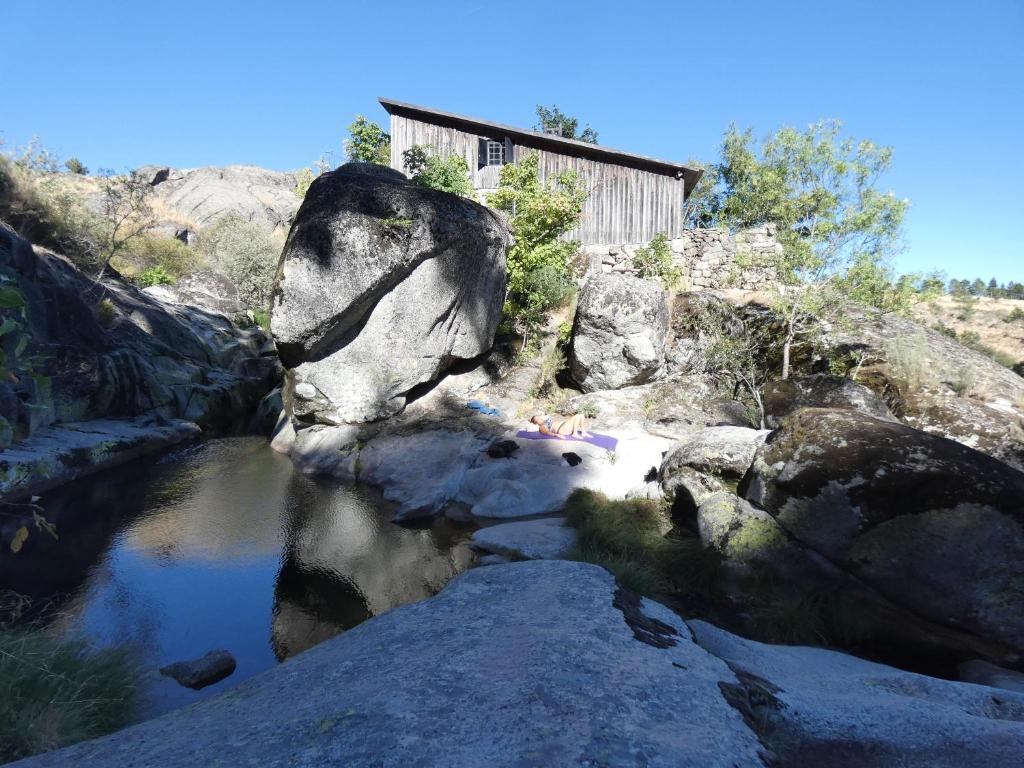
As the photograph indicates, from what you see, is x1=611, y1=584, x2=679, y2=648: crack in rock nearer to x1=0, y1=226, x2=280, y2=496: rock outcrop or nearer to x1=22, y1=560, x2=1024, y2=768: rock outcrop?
x1=22, y1=560, x2=1024, y2=768: rock outcrop

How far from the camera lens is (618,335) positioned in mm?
12930

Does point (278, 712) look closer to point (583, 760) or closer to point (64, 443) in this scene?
point (583, 760)

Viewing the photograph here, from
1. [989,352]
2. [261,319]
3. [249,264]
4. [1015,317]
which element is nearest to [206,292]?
[261,319]

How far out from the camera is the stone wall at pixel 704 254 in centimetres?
1642

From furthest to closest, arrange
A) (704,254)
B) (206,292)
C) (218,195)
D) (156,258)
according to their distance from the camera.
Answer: (218,195) < (156,258) < (206,292) < (704,254)

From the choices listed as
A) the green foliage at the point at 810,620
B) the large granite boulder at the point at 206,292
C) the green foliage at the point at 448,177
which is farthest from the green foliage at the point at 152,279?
the green foliage at the point at 810,620

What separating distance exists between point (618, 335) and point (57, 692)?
37.2ft

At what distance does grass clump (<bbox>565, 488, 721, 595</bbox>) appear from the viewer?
5.91 meters

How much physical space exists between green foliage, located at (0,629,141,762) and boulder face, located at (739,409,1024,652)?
570 centimetres

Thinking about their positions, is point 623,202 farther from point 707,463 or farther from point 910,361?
A: point 707,463

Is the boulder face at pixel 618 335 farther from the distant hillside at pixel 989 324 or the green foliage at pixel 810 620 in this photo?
the distant hillside at pixel 989 324

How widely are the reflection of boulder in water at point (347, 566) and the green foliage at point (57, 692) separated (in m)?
1.49

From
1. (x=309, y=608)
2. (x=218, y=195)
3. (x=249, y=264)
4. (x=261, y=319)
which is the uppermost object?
(x=218, y=195)

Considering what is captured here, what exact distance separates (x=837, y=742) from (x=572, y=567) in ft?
6.29
